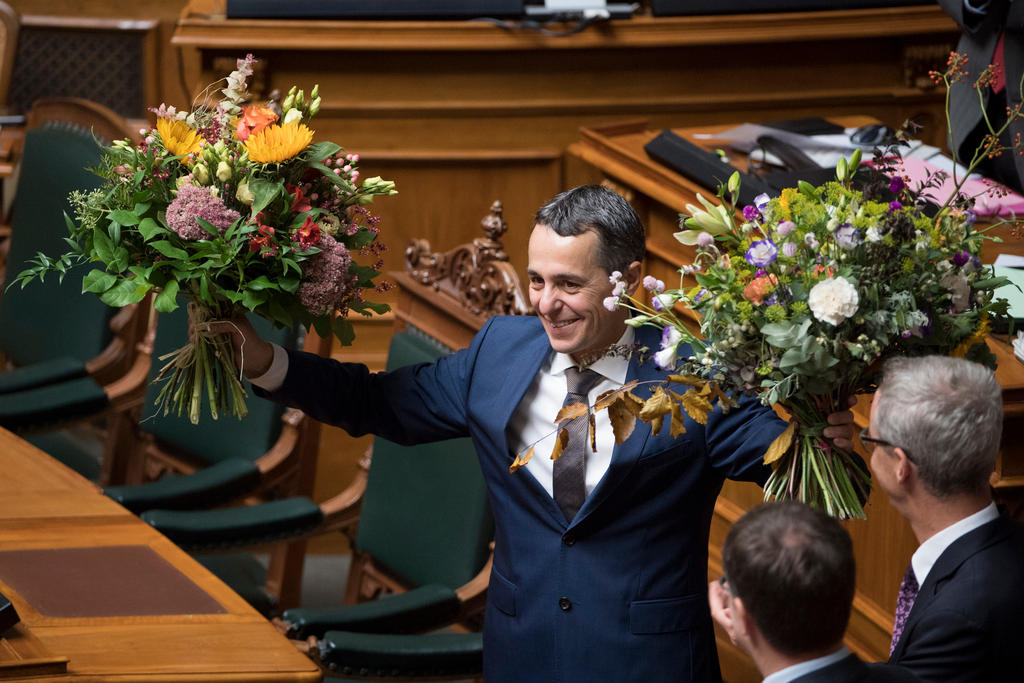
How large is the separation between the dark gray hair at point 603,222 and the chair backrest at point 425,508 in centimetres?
98

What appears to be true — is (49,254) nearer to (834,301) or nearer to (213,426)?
(213,426)

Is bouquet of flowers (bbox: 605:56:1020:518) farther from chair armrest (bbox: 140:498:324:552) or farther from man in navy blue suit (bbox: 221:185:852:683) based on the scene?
chair armrest (bbox: 140:498:324:552)

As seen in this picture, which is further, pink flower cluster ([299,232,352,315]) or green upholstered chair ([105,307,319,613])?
green upholstered chair ([105,307,319,613])

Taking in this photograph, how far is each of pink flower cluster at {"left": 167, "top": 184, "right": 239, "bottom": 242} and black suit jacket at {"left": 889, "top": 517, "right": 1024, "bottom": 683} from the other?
3.69 feet

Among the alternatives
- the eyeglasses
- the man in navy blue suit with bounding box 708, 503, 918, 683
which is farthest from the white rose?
the man in navy blue suit with bounding box 708, 503, 918, 683

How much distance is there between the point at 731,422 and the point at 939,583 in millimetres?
419

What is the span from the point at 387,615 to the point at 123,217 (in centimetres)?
106

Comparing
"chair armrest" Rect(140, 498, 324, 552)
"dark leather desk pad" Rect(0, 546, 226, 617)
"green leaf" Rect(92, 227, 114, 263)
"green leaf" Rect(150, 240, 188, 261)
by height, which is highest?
"green leaf" Rect(150, 240, 188, 261)

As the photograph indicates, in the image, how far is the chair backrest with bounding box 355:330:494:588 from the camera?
9.38ft

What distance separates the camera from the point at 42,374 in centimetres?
387

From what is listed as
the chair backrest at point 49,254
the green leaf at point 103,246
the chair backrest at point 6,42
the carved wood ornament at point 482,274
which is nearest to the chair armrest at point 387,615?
the carved wood ornament at point 482,274

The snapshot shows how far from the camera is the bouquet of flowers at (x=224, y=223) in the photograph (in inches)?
79.7

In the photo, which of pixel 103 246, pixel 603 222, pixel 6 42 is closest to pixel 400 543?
pixel 103 246

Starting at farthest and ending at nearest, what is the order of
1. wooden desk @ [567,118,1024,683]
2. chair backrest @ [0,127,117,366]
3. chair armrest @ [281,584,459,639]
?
chair backrest @ [0,127,117,366] < chair armrest @ [281,584,459,639] < wooden desk @ [567,118,1024,683]
